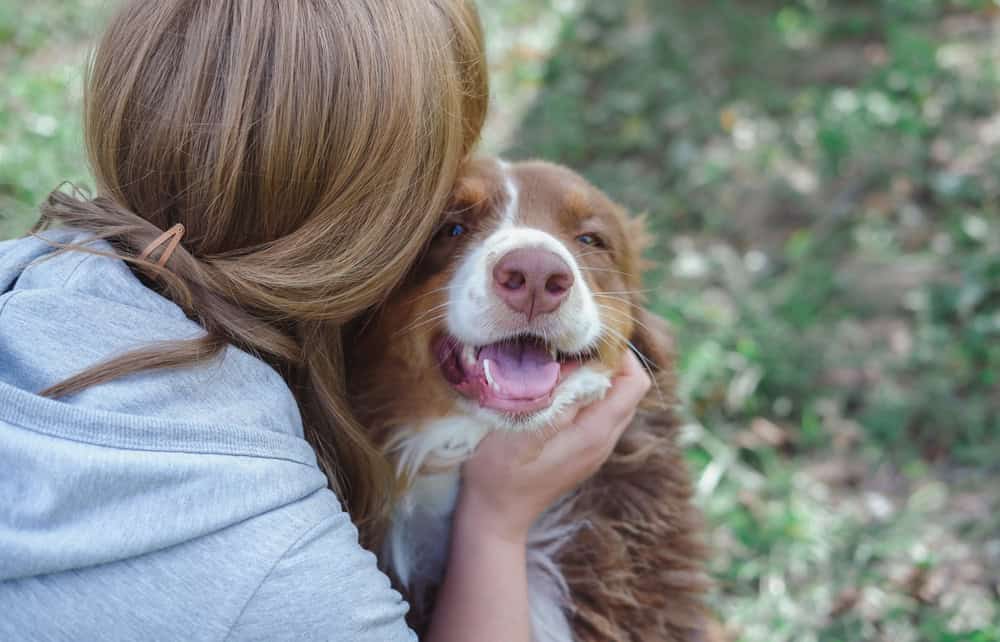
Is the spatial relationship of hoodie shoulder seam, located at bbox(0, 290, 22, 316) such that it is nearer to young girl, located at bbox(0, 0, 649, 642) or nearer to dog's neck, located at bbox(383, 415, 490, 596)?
young girl, located at bbox(0, 0, 649, 642)

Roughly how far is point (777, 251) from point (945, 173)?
102cm

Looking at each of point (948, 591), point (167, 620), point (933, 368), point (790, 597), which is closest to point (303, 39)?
point (167, 620)

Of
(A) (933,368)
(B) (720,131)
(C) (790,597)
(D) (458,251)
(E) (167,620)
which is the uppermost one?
(D) (458,251)

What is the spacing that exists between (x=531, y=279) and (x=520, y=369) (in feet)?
1.04

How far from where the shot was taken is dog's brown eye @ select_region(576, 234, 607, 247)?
9.71 feet

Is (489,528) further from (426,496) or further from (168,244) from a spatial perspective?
(168,244)

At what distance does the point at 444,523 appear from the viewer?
2.83 m

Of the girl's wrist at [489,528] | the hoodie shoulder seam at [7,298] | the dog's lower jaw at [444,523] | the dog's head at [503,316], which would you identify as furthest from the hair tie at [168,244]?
the girl's wrist at [489,528]

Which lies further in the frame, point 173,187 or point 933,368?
point 933,368

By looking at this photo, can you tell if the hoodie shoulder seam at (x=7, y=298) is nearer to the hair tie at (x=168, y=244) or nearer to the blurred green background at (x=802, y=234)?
the hair tie at (x=168, y=244)

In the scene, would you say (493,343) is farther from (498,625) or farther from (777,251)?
(777,251)

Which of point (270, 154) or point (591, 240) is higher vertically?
point (270, 154)

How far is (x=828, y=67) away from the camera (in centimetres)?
654

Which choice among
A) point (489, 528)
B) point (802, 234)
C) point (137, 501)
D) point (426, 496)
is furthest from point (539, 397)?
point (802, 234)
